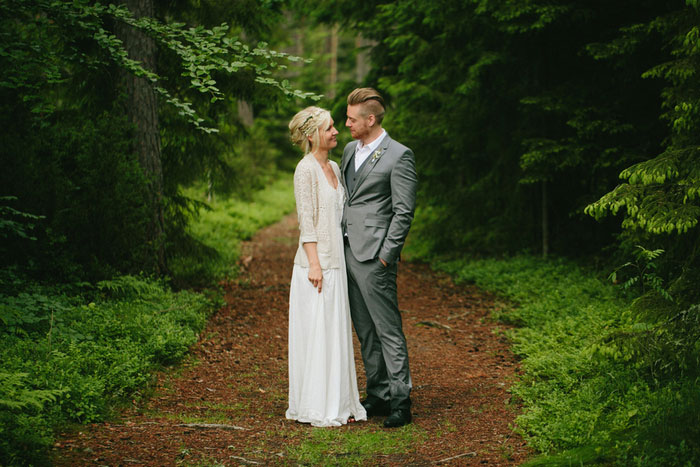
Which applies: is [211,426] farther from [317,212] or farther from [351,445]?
[317,212]

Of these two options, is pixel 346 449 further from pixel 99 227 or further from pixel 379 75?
pixel 379 75

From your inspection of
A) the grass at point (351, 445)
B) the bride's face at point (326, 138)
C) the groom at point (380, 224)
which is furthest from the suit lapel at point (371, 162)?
the grass at point (351, 445)

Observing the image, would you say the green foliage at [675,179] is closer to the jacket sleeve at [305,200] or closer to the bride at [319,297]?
the bride at [319,297]

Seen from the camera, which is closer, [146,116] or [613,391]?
[613,391]

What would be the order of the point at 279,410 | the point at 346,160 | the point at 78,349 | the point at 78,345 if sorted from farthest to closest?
the point at 78,345
the point at 78,349
the point at 279,410
the point at 346,160

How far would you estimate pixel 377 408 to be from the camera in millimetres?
5262

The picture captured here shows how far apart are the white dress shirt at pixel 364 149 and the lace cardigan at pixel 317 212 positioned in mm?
331

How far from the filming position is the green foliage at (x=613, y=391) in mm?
3750

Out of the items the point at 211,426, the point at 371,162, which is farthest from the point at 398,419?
the point at 371,162

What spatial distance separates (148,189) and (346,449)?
17.1 feet

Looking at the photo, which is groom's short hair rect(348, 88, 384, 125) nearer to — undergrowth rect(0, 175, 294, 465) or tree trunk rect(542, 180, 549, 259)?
undergrowth rect(0, 175, 294, 465)

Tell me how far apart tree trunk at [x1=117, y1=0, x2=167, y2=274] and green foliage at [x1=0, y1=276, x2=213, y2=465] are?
0.95 metres

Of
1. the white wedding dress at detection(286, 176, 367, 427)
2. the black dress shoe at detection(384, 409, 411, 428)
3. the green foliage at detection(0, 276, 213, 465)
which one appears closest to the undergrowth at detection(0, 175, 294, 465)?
the green foliage at detection(0, 276, 213, 465)

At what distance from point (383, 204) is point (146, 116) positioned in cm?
479
